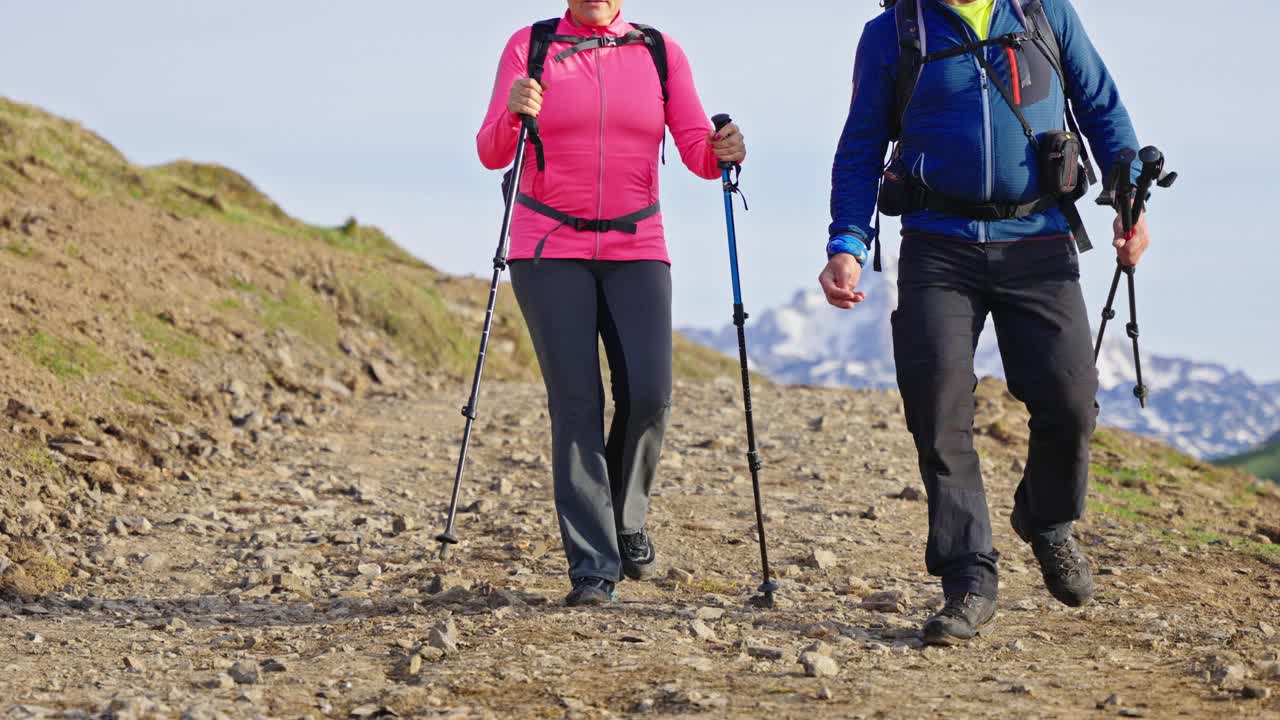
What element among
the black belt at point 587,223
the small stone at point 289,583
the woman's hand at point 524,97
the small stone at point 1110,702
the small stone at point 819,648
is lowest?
the small stone at point 289,583

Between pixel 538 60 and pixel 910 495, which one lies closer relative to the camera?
pixel 538 60

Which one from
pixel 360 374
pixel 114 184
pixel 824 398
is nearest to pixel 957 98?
pixel 824 398

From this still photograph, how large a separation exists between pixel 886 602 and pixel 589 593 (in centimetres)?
148

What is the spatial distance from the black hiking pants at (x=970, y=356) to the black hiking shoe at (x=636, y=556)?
1595 millimetres

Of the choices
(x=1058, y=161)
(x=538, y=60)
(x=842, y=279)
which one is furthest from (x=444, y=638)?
(x=1058, y=161)

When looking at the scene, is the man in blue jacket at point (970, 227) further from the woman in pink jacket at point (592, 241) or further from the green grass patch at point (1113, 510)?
the green grass patch at point (1113, 510)

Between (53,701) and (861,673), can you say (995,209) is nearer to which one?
(861,673)

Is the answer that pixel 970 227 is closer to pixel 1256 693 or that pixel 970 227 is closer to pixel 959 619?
pixel 959 619

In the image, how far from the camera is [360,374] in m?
18.8

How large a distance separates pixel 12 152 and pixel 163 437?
37.7ft

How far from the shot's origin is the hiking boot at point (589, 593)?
21.5 feet

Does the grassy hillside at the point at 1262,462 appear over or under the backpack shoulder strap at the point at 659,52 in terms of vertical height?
under

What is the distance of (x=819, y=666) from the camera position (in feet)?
17.2

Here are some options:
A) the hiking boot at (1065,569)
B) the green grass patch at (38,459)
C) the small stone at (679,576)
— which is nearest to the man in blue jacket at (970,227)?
the hiking boot at (1065,569)
